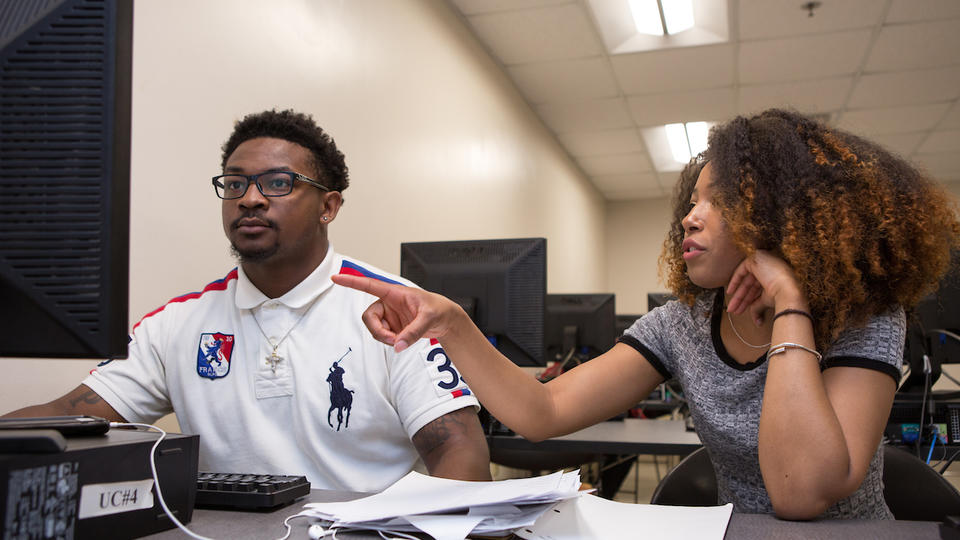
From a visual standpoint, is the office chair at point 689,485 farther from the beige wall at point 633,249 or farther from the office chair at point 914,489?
the beige wall at point 633,249

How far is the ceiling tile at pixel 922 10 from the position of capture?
11.6 feet

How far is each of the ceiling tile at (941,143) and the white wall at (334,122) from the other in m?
3.39

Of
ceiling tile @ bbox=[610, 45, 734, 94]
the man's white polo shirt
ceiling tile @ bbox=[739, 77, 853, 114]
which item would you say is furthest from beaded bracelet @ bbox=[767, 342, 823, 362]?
ceiling tile @ bbox=[739, 77, 853, 114]

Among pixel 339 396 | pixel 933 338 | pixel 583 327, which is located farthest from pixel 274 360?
pixel 933 338

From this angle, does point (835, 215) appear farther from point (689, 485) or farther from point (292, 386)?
point (292, 386)

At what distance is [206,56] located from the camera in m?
1.99

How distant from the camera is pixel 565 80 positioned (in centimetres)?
467

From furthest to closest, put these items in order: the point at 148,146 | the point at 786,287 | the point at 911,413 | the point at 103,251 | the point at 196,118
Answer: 1. the point at 911,413
2. the point at 196,118
3. the point at 148,146
4. the point at 786,287
5. the point at 103,251

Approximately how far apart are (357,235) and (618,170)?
466 cm

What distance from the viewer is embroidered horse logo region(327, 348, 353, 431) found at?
1235mm

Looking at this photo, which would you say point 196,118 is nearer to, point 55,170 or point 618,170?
point 55,170

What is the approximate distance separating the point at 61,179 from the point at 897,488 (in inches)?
50.5

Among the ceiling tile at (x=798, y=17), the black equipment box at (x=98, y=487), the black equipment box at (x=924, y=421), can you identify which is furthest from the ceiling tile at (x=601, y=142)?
the black equipment box at (x=98, y=487)

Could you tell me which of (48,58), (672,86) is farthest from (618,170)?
(48,58)
